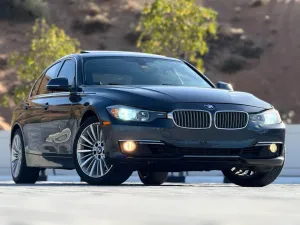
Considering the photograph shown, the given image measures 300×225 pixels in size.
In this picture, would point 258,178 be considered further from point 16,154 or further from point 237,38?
point 237,38

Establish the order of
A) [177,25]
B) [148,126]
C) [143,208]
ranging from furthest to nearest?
[177,25]
[148,126]
[143,208]

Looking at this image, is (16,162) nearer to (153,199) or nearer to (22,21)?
(153,199)

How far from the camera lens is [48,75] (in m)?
14.1

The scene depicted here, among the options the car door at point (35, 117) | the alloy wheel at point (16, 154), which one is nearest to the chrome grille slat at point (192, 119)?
the car door at point (35, 117)

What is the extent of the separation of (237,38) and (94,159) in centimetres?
5972

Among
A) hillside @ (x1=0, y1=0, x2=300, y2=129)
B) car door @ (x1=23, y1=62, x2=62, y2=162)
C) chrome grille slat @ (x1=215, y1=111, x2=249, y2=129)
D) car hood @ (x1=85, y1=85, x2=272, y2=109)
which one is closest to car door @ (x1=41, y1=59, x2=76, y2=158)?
car door @ (x1=23, y1=62, x2=62, y2=162)

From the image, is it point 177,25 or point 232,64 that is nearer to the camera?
point 177,25

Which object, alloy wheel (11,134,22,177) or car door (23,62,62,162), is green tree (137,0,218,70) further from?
car door (23,62,62,162)

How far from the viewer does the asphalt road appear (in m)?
6.44

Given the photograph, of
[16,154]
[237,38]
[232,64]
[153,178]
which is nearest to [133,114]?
[153,178]

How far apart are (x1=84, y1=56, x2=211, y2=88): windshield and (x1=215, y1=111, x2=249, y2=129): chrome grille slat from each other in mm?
1386

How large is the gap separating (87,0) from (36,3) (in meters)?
5.17

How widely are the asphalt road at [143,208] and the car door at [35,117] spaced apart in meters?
3.78

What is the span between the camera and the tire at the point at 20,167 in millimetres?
13930
